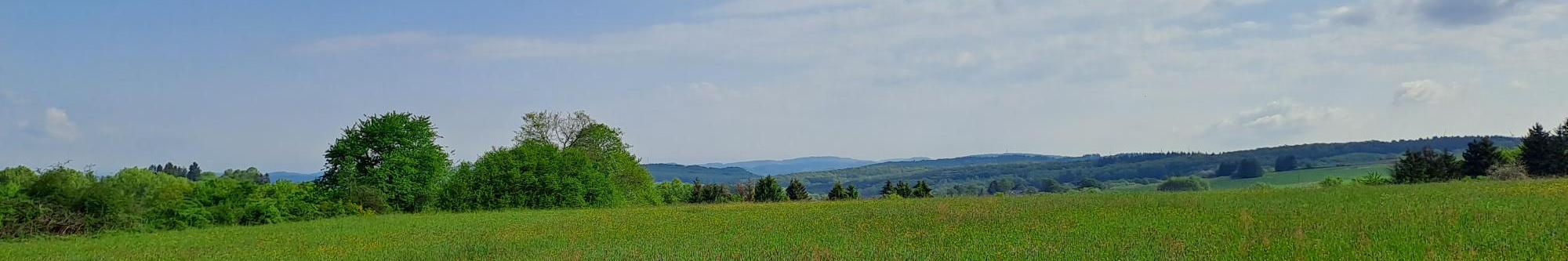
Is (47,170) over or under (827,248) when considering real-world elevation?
over

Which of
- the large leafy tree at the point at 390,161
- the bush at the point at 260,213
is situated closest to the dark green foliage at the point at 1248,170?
the large leafy tree at the point at 390,161

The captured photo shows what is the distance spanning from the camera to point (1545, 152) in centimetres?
4744

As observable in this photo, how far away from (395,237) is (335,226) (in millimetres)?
6533

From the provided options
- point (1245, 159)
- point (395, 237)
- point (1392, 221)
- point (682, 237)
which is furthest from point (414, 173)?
point (1245, 159)

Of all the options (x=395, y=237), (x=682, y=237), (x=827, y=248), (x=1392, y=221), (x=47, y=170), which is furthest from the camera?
Result: (x=47, y=170)

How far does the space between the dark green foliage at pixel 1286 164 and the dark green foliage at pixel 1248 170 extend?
4521 mm

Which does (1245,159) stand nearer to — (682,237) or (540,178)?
(540,178)

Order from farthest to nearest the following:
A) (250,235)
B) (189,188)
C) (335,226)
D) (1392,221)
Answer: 1. (189,188)
2. (335,226)
3. (250,235)
4. (1392,221)

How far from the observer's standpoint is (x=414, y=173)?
113 feet

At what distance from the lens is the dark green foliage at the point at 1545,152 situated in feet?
154

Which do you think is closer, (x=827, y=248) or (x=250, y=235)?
(x=827, y=248)

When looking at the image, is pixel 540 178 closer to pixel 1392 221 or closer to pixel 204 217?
pixel 204 217

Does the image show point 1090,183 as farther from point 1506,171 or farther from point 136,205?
point 136,205

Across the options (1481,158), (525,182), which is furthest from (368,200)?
(1481,158)
